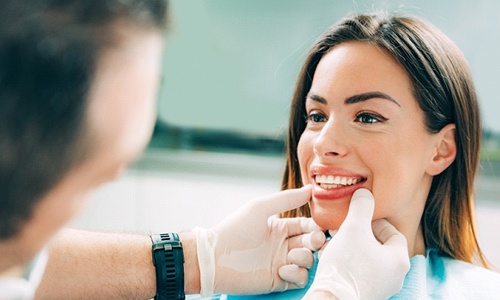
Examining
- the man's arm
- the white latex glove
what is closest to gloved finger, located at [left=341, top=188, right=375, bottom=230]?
the white latex glove

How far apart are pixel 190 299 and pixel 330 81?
32.4 inches

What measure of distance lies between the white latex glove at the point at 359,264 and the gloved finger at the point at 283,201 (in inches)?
7.9

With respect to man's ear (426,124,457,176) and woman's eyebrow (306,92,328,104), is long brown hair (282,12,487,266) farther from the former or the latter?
woman's eyebrow (306,92,328,104)

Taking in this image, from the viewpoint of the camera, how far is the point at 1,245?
0.74 metres

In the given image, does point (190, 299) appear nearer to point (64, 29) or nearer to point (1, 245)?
point (1, 245)

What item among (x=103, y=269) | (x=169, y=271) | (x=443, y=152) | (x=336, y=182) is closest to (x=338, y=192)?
(x=336, y=182)

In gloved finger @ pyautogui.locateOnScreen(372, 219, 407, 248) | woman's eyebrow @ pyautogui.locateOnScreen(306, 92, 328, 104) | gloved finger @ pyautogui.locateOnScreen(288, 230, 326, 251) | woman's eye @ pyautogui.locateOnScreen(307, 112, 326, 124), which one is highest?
woman's eyebrow @ pyautogui.locateOnScreen(306, 92, 328, 104)

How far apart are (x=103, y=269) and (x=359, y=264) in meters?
0.73

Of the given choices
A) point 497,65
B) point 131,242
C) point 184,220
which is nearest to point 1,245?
point 131,242

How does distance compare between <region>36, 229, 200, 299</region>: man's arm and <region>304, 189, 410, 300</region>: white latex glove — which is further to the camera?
<region>36, 229, 200, 299</region>: man's arm

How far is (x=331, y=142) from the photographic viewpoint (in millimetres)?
1550

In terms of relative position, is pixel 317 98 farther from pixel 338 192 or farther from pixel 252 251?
pixel 252 251

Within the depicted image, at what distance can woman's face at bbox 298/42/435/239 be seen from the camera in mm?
1548

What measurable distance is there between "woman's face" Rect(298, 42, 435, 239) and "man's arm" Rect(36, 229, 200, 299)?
1.48 ft
